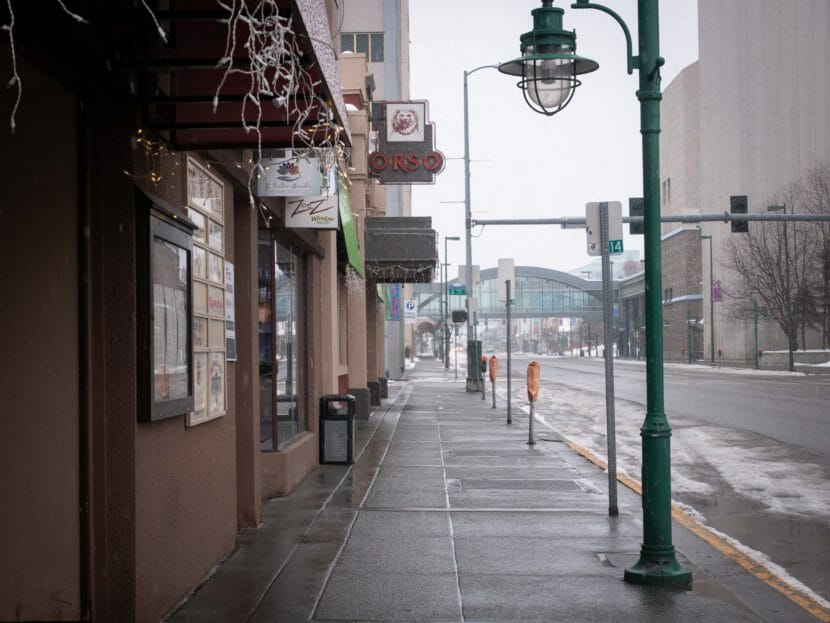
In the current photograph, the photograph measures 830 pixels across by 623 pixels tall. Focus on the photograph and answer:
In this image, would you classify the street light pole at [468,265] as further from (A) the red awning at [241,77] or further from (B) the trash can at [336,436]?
(A) the red awning at [241,77]

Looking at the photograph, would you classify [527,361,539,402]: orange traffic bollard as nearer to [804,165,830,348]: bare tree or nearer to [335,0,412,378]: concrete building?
[335,0,412,378]: concrete building

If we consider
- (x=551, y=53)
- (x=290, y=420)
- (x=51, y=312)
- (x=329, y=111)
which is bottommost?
(x=290, y=420)

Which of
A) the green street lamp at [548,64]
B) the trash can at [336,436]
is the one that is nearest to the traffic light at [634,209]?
the trash can at [336,436]

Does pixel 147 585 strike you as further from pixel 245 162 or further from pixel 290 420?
pixel 290 420

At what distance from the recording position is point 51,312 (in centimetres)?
564

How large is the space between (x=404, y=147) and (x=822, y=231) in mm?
37668

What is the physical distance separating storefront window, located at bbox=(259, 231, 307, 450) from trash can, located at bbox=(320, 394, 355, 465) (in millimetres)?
320

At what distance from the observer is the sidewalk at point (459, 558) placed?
665cm

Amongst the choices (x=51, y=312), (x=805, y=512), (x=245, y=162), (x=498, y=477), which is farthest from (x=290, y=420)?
(x=51, y=312)

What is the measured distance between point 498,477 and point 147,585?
732cm

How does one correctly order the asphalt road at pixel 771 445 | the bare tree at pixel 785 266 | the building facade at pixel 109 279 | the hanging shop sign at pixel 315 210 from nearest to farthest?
the building facade at pixel 109 279 < the asphalt road at pixel 771 445 < the hanging shop sign at pixel 315 210 < the bare tree at pixel 785 266

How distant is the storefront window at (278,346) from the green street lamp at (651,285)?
167 inches

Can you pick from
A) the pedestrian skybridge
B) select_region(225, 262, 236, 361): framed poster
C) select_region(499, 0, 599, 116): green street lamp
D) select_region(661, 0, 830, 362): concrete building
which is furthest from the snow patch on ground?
the pedestrian skybridge

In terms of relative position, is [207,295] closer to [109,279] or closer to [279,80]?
[109,279]
